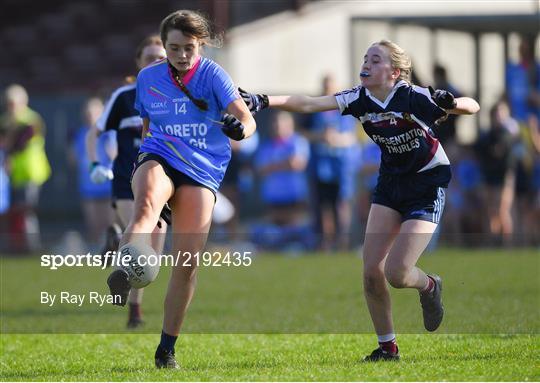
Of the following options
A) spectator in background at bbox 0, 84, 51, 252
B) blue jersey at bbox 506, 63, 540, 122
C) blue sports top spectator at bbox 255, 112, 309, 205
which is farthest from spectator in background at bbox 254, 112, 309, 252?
spectator in background at bbox 0, 84, 51, 252

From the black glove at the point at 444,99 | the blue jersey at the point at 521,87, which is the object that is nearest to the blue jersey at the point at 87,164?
the black glove at the point at 444,99

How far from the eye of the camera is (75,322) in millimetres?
8922

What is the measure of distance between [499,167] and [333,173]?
230cm

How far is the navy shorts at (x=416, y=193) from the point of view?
6.71 m

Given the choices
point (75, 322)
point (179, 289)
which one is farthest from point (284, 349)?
point (75, 322)

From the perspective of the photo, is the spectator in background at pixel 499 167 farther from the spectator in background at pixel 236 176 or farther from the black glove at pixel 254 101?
the black glove at pixel 254 101

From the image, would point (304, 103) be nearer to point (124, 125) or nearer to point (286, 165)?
point (124, 125)

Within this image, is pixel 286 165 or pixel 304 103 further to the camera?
pixel 286 165

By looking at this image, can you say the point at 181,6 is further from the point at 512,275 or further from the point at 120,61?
the point at 512,275

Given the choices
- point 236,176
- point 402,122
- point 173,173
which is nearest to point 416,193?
point 402,122

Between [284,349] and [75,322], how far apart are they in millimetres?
2330

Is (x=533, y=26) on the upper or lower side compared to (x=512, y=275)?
upper

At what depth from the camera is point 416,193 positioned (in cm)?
673

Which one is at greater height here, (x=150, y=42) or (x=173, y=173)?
(x=150, y=42)
